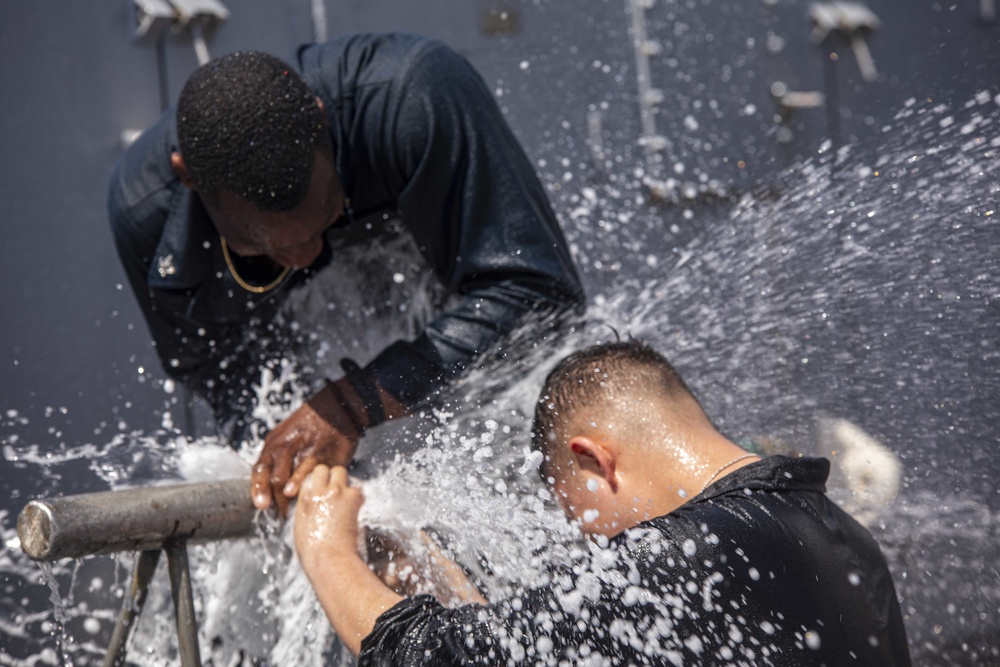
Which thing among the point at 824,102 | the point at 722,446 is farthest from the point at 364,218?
the point at 824,102

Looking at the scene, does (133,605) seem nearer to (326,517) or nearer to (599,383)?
(326,517)

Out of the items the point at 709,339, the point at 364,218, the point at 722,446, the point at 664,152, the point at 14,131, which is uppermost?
the point at 14,131

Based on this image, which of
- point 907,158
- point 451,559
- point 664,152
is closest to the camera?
point 451,559

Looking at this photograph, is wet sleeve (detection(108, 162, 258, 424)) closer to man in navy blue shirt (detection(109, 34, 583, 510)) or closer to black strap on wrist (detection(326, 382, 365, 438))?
man in navy blue shirt (detection(109, 34, 583, 510))

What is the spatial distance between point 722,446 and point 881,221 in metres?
1.53

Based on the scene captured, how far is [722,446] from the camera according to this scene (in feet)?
6.37

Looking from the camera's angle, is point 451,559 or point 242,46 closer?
point 451,559

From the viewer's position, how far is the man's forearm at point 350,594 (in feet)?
6.20

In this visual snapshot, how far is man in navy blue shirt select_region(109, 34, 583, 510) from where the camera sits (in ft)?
7.70

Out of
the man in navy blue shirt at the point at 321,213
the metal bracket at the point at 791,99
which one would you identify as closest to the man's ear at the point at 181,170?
the man in navy blue shirt at the point at 321,213

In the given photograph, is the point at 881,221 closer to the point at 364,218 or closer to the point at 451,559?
the point at 364,218

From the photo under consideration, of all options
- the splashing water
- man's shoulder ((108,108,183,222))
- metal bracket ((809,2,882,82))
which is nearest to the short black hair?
man's shoulder ((108,108,183,222))

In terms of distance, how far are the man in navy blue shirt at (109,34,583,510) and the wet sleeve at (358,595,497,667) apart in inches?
21.4

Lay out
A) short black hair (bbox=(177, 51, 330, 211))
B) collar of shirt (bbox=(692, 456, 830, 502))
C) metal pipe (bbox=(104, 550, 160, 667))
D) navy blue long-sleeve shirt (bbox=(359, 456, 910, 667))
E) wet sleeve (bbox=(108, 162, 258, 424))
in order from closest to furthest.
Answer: navy blue long-sleeve shirt (bbox=(359, 456, 910, 667)) < collar of shirt (bbox=(692, 456, 830, 502)) < metal pipe (bbox=(104, 550, 160, 667)) < short black hair (bbox=(177, 51, 330, 211)) < wet sleeve (bbox=(108, 162, 258, 424))
